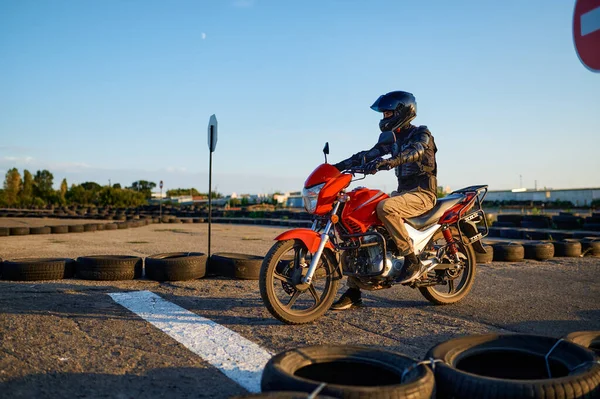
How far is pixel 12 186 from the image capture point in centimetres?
7612

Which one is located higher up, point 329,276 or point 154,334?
point 329,276

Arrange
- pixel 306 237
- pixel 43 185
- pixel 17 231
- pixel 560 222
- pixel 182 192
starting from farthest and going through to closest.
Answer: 1. pixel 182 192
2. pixel 43 185
3. pixel 560 222
4. pixel 17 231
5. pixel 306 237

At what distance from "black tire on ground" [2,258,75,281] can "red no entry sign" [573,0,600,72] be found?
21.2ft

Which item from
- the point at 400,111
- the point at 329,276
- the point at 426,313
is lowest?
the point at 426,313

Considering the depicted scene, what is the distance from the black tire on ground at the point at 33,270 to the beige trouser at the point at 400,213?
13.3ft

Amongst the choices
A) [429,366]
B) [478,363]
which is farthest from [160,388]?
[478,363]

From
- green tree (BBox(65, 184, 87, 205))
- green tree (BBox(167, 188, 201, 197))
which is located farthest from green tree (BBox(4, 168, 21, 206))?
green tree (BBox(167, 188, 201, 197))

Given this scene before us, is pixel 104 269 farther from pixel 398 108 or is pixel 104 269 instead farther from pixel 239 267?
pixel 398 108

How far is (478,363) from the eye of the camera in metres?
3.07

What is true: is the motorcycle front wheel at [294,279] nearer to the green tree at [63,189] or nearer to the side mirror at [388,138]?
the side mirror at [388,138]

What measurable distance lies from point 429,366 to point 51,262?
569 cm

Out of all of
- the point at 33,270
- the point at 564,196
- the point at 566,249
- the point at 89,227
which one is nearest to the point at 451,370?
the point at 33,270

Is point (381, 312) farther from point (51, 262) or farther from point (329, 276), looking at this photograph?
point (51, 262)

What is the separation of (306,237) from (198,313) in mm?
1385
